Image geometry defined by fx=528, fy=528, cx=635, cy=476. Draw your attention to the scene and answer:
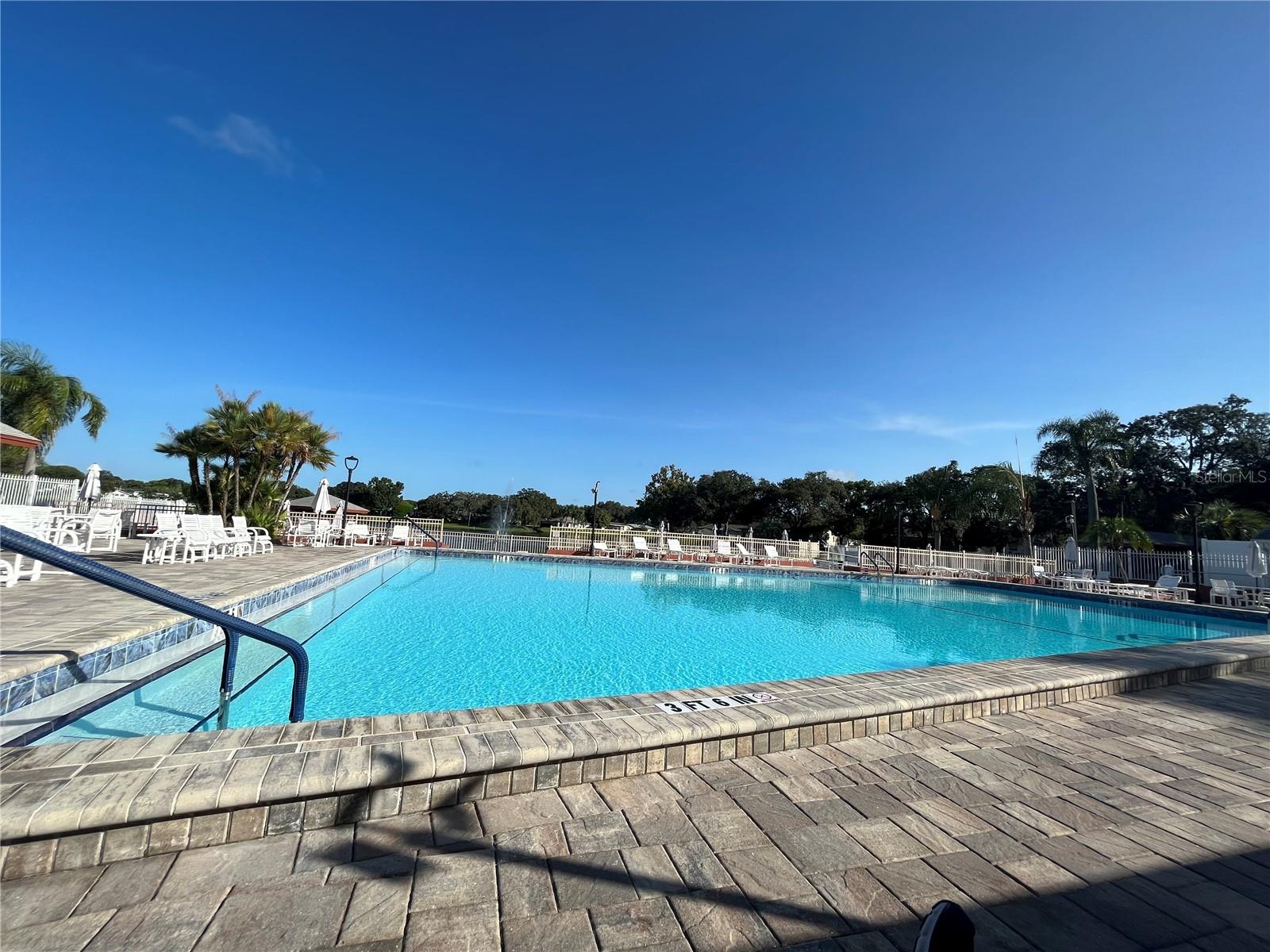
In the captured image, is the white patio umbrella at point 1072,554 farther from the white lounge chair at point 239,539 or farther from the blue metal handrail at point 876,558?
the white lounge chair at point 239,539

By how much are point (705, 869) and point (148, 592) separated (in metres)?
2.22

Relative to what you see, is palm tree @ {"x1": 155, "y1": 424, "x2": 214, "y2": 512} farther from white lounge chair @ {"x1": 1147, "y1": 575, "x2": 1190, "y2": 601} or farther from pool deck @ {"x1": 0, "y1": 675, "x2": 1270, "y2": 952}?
white lounge chair @ {"x1": 1147, "y1": 575, "x2": 1190, "y2": 601}

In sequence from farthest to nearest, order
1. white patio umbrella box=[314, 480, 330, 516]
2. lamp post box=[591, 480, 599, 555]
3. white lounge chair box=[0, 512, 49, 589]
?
lamp post box=[591, 480, 599, 555] → white patio umbrella box=[314, 480, 330, 516] → white lounge chair box=[0, 512, 49, 589]

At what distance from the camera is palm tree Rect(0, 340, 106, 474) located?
19406mm

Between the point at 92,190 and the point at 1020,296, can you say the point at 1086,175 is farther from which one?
the point at 92,190

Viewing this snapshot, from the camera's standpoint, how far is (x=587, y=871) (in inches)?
62.2

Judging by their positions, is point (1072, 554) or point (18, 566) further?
point (1072, 554)

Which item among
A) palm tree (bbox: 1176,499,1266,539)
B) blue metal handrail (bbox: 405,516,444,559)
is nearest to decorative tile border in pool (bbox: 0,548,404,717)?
blue metal handrail (bbox: 405,516,444,559)

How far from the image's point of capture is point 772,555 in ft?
68.0

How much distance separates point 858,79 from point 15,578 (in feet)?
43.6

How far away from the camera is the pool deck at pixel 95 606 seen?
2994 millimetres

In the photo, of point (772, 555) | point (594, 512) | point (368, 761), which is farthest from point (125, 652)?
point (772, 555)

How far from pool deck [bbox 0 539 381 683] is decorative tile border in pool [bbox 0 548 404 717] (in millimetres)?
44

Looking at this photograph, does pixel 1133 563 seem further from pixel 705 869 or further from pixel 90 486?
pixel 90 486
